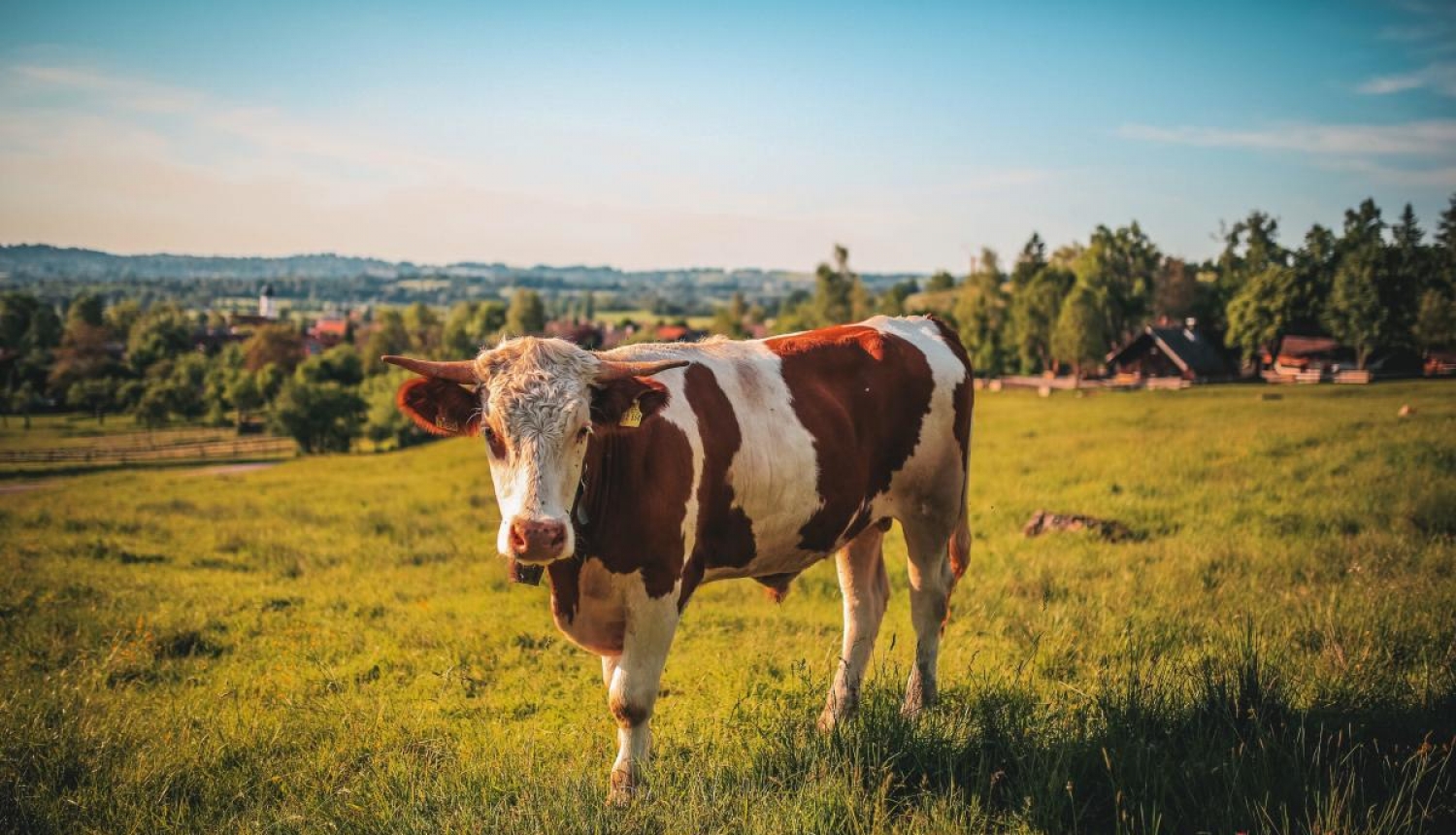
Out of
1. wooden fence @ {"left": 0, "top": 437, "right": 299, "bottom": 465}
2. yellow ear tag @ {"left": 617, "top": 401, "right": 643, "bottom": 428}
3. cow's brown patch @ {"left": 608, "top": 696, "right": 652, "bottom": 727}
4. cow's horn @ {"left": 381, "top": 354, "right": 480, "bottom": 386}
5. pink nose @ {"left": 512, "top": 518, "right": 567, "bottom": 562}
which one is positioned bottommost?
wooden fence @ {"left": 0, "top": 437, "right": 299, "bottom": 465}

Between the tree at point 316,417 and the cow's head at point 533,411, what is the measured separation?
216ft

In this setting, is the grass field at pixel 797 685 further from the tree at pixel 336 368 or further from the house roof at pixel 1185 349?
the tree at pixel 336 368

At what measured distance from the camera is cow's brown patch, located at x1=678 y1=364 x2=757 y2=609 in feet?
15.3

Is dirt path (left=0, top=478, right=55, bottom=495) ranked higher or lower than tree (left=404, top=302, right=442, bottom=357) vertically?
lower

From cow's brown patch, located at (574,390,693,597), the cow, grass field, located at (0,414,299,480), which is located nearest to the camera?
the cow

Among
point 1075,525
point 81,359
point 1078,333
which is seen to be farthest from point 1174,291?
point 81,359

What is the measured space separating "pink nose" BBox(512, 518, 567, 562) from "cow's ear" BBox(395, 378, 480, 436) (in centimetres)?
81

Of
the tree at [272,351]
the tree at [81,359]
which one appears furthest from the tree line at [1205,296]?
the tree at [81,359]

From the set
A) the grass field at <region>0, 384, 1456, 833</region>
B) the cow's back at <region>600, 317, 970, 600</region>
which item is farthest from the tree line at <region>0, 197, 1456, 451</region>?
the cow's back at <region>600, 317, 970, 600</region>

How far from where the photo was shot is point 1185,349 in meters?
53.6

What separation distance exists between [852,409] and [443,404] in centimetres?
269

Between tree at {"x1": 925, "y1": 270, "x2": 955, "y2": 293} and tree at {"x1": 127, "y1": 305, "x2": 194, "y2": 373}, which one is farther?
tree at {"x1": 925, "y1": 270, "x2": 955, "y2": 293}

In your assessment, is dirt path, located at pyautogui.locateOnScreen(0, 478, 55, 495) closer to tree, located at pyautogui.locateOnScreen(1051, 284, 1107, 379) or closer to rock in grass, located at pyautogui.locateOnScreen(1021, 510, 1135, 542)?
rock in grass, located at pyautogui.locateOnScreen(1021, 510, 1135, 542)

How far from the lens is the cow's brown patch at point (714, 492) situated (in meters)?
4.68
